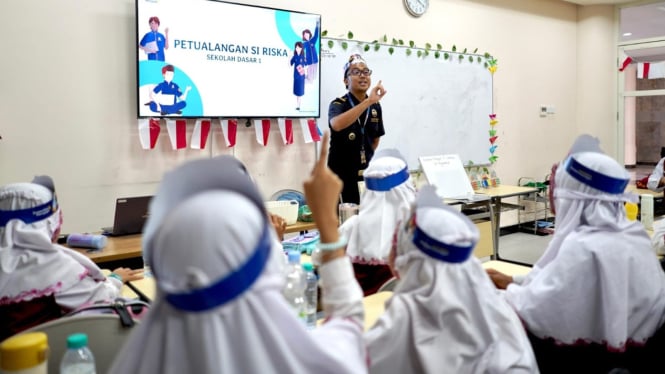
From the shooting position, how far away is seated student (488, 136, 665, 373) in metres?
1.66

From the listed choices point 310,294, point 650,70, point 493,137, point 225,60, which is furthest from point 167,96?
point 650,70

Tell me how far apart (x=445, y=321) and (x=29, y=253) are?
142 centimetres

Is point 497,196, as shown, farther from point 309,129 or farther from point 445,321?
point 445,321

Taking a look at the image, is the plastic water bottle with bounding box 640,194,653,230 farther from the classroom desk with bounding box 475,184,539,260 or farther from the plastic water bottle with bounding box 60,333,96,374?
the plastic water bottle with bounding box 60,333,96,374

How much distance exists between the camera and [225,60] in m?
4.04

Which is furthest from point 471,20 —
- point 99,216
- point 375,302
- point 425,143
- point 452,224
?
point 452,224

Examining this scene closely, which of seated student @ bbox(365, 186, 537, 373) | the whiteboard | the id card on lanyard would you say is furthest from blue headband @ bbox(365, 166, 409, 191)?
the whiteboard

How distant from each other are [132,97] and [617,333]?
337 centimetres

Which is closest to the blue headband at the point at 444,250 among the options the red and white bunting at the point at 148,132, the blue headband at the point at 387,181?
the blue headband at the point at 387,181

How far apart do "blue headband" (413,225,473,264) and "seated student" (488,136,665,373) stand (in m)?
0.57

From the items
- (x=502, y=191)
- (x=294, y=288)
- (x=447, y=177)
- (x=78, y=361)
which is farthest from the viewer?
(x=502, y=191)

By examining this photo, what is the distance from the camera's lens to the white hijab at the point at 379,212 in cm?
220

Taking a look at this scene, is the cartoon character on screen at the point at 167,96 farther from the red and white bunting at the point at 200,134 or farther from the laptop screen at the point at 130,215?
the laptop screen at the point at 130,215

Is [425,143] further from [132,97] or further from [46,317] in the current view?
[46,317]
